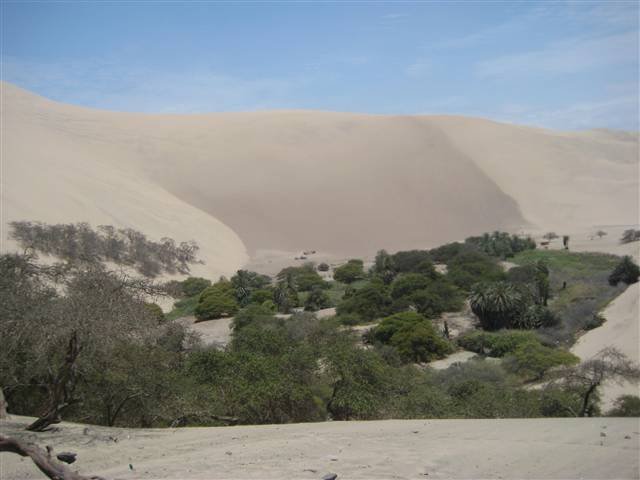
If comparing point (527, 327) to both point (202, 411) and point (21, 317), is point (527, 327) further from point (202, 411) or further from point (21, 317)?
point (21, 317)

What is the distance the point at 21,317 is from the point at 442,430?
6.87 m

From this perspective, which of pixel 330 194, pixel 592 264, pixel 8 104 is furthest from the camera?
pixel 8 104

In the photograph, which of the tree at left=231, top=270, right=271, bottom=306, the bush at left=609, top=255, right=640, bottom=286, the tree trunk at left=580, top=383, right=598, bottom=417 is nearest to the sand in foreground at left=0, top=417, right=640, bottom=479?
the tree trunk at left=580, top=383, right=598, bottom=417

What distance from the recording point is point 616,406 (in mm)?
17391

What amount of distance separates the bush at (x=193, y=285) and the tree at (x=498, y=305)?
20.1 meters

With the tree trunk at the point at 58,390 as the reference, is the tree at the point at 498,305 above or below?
below

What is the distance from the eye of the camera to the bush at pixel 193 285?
1865 inches

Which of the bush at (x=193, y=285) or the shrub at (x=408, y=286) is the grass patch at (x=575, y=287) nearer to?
the shrub at (x=408, y=286)

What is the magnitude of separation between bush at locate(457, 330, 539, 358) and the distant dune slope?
93.1 feet

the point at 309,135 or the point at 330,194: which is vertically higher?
the point at 309,135

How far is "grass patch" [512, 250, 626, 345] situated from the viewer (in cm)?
3291

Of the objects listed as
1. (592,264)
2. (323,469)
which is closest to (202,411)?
(323,469)

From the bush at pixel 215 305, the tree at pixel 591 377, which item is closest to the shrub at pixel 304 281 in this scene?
the bush at pixel 215 305

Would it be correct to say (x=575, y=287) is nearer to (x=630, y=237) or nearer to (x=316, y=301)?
(x=316, y=301)
